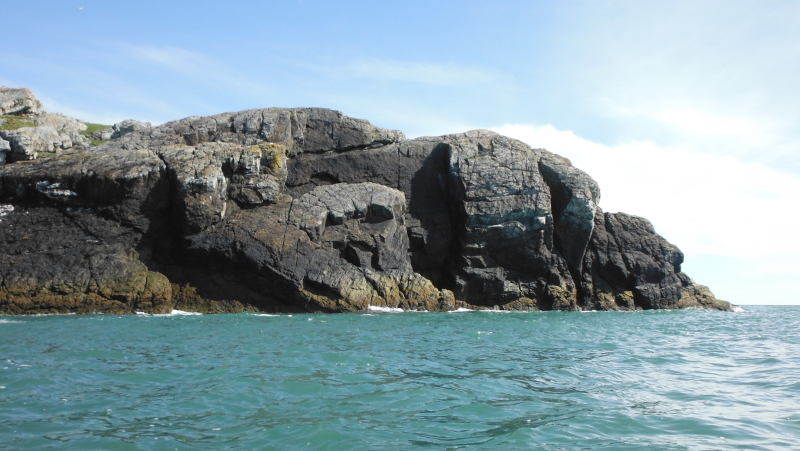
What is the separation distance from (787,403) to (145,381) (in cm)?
1226

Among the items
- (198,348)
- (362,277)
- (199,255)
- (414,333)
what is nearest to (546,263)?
(362,277)

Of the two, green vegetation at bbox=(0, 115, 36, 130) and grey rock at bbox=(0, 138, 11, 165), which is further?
green vegetation at bbox=(0, 115, 36, 130)

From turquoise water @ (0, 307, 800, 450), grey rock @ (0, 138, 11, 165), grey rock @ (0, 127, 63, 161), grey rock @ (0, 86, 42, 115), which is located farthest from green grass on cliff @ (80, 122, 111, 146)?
turquoise water @ (0, 307, 800, 450)

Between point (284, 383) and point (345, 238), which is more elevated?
point (345, 238)

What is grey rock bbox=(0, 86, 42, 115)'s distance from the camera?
172 ft

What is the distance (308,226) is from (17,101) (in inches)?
1512

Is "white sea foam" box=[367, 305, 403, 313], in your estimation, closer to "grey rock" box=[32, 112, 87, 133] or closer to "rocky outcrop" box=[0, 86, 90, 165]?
"rocky outcrop" box=[0, 86, 90, 165]

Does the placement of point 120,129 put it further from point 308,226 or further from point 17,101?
point 308,226

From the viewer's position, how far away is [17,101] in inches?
2085

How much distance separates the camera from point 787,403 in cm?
1007

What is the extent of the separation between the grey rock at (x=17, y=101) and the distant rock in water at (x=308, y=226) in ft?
24.8

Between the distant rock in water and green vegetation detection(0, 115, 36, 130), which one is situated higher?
green vegetation detection(0, 115, 36, 130)

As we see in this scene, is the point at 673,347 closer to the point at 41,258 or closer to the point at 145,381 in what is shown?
the point at 145,381

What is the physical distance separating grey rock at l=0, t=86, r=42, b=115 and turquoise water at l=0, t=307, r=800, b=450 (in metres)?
42.7
